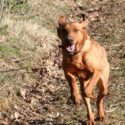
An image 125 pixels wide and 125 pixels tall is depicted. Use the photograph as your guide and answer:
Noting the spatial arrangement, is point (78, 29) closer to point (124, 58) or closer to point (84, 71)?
point (84, 71)

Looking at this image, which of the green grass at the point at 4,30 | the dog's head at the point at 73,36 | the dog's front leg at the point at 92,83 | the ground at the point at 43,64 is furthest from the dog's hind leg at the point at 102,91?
the green grass at the point at 4,30

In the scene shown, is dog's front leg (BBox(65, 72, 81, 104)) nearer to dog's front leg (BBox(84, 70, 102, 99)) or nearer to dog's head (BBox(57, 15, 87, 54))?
dog's front leg (BBox(84, 70, 102, 99))

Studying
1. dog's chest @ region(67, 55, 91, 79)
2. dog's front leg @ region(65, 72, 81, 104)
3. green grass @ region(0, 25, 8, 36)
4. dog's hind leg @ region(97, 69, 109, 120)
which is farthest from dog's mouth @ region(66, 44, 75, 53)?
green grass @ region(0, 25, 8, 36)

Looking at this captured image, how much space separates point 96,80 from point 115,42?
16.2 ft

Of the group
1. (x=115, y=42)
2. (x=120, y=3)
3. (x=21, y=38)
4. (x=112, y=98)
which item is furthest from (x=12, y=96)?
(x=120, y=3)

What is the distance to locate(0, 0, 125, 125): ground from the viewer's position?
8773 mm

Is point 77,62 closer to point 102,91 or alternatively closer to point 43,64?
point 102,91

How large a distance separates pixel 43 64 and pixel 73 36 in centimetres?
349

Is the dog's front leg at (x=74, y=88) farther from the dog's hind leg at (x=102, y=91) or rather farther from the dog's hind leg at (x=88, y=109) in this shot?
the dog's hind leg at (x=102, y=91)

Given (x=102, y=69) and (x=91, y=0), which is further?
(x=91, y=0)

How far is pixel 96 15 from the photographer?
15305 millimetres

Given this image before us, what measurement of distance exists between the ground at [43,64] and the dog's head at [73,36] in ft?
4.55

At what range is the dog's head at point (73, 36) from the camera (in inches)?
300

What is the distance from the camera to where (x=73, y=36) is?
7.62 meters
